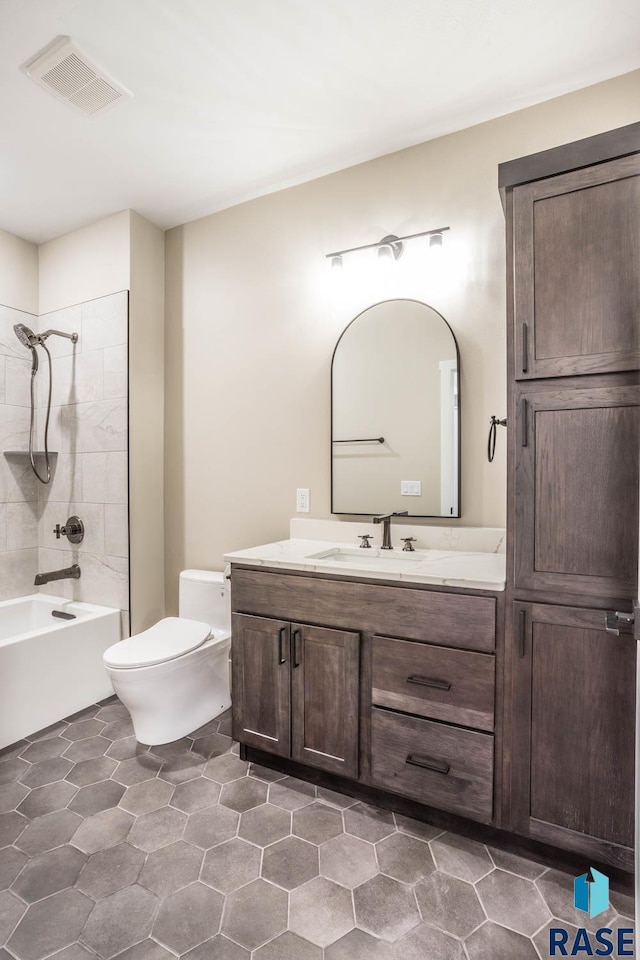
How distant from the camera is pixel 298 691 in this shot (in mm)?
1867

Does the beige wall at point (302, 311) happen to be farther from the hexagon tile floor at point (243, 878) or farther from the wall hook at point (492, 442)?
the hexagon tile floor at point (243, 878)

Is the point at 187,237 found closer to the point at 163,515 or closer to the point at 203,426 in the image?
the point at 203,426

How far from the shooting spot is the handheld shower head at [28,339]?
9.96ft

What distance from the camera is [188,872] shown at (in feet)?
4.90

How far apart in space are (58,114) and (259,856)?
2899 mm

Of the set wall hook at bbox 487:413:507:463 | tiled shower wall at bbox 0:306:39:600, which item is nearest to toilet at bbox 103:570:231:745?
tiled shower wall at bbox 0:306:39:600

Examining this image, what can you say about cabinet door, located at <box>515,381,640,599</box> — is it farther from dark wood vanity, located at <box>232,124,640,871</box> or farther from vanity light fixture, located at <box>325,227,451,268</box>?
vanity light fixture, located at <box>325,227,451,268</box>

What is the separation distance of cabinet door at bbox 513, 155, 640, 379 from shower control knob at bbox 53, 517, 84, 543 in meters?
2.61

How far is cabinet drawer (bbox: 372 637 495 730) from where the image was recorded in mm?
1547

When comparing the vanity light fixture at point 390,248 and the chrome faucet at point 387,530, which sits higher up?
the vanity light fixture at point 390,248

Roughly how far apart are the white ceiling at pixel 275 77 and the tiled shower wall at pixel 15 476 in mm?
899

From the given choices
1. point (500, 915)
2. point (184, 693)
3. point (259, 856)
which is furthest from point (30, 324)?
point (500, 915)

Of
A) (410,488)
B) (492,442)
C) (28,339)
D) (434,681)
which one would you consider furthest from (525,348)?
(28,339)

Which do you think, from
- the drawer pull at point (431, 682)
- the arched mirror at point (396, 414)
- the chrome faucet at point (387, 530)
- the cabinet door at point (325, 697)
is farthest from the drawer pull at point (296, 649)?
the arched mirror at point (396, 414)
